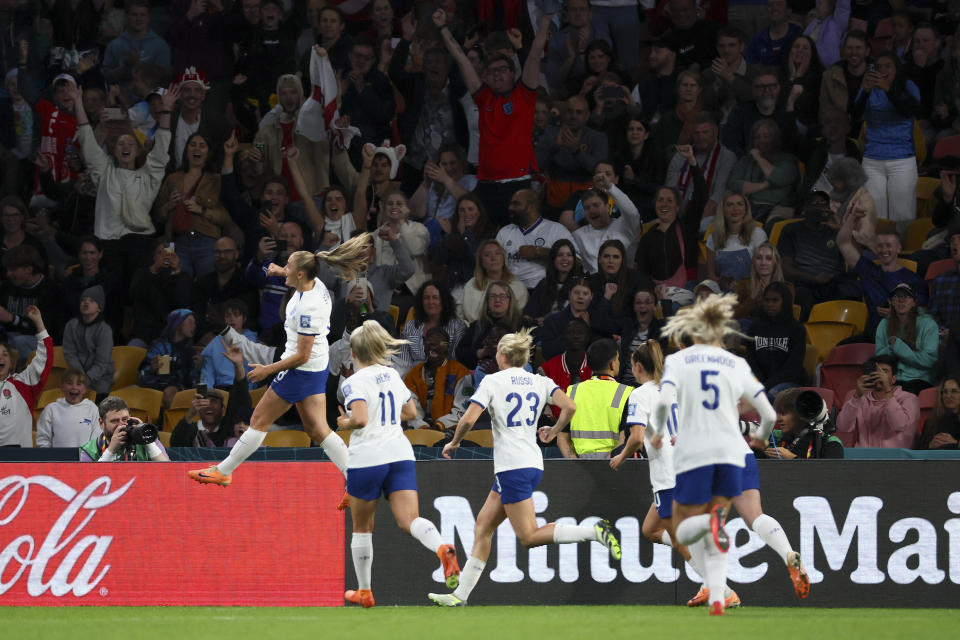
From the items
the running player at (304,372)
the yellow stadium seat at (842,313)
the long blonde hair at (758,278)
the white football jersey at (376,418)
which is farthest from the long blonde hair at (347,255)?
the yellow stadium seat at (842,313)

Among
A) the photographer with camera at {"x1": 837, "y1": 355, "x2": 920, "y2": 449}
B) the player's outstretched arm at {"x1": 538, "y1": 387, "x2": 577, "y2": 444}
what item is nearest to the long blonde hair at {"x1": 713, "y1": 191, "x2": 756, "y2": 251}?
the photographer with camera at {"x1": 837, "y1": 355, "x2": 920, "y2": 449}

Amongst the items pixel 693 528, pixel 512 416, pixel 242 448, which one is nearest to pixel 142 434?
pixel 242 448

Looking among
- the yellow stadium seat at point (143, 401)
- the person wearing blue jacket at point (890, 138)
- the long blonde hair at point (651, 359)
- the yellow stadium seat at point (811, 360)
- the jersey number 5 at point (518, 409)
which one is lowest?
the yellow stadium seat at point (143, 401)

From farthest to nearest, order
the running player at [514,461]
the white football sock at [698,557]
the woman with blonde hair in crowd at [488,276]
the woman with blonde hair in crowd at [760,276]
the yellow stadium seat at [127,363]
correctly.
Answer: the yellow stadium seat at [127,363]
the woman with blonde hair in crowd at [488,276]
the woman with blonde hair in crowd at [760,276]
the running player at [514,461]
the white football sock at [698,557]

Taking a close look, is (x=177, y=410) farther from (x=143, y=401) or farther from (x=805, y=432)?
(x=805, y=432)

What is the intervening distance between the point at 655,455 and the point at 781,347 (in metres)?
3.99

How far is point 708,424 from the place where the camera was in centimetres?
810

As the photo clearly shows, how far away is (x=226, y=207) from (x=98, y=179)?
6.44 ft

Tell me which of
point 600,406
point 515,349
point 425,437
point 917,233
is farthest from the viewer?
point 917,233

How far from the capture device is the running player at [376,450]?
30.0ft

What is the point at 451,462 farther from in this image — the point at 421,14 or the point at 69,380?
the point at 421,14

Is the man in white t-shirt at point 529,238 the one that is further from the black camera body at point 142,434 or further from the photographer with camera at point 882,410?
the black camera body at point 142,434

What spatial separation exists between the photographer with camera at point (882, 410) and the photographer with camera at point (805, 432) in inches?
67.5

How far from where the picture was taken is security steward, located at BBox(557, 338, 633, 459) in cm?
1046
